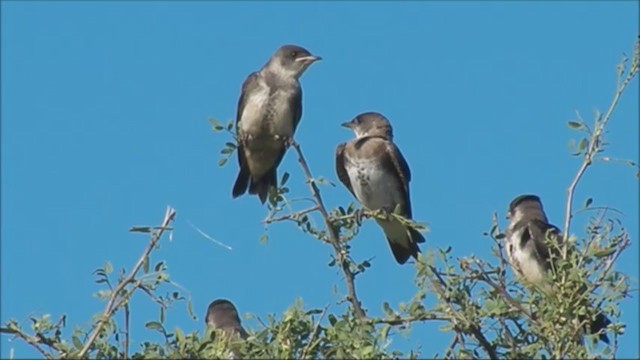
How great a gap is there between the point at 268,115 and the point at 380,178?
0.78 m

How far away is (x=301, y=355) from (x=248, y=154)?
4.31 m

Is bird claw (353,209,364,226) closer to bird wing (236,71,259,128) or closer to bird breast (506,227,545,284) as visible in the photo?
bird breast (506,227,545,284)

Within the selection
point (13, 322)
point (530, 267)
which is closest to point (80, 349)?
point (13, 322)

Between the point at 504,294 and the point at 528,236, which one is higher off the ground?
the point at 528,236

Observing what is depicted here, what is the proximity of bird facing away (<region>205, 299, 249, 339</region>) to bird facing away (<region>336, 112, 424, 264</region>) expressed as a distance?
1.32 m

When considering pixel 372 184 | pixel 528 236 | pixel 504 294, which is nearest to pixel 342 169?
pixel 372 184

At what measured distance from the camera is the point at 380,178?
30.3 ft

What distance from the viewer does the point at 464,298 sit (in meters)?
5.79

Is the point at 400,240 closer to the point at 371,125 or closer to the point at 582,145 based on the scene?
the point at 371,125

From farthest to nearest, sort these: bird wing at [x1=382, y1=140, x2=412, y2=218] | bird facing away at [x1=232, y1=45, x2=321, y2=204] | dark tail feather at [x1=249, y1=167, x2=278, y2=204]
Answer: dark tail feather at [x1=249, y1=167, x2=278, y2=204]
bird facing away at [x1=232, y1=45, x2=321, y2=204]
bird wing at [x1=382, y1=140, x2=412, y2=218]

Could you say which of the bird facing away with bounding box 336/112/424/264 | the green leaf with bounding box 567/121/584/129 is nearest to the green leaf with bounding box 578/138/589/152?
the green leaf with bounding box 567/121/584/129

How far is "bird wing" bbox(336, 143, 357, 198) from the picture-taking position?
30.7ft

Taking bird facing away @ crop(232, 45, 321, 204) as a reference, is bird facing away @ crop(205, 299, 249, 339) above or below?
below

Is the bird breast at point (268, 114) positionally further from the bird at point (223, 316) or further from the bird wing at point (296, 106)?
the bird at point (223, 316)
